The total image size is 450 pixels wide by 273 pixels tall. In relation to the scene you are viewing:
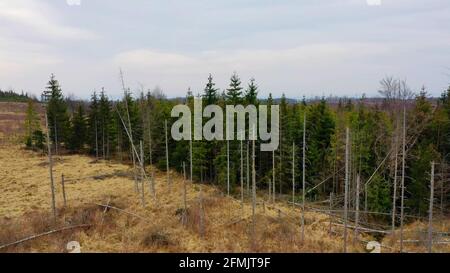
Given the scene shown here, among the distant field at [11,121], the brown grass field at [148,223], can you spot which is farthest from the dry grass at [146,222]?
the distant field at [11,121]

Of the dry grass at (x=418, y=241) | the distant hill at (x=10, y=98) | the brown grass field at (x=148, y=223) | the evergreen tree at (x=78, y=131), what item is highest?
the distant hill at (x=10, y=98)

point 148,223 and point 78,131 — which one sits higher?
Result: point 78,131

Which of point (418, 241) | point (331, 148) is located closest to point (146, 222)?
point (418, 241)

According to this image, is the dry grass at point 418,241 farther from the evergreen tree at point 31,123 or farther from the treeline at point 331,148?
the evergreen tree at point 31,123

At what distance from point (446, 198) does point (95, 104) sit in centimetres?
3104

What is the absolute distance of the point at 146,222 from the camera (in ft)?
49.1

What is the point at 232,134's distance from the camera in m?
Result: 24.6

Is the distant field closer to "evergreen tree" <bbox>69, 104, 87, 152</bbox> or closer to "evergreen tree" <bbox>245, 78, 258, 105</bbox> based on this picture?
"evergreen tree" <bbox>69, 104, 87, 152</bbox>

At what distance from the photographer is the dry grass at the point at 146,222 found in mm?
12797

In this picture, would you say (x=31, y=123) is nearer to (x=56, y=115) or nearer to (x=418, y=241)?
(x=56, y=115)

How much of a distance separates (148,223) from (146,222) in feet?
0.79

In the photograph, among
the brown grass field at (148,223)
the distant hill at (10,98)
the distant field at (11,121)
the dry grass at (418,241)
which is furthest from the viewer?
the distant hill at (10,98)

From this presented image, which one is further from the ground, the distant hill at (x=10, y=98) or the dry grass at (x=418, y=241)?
the distant hill at (x=10, y=98)
